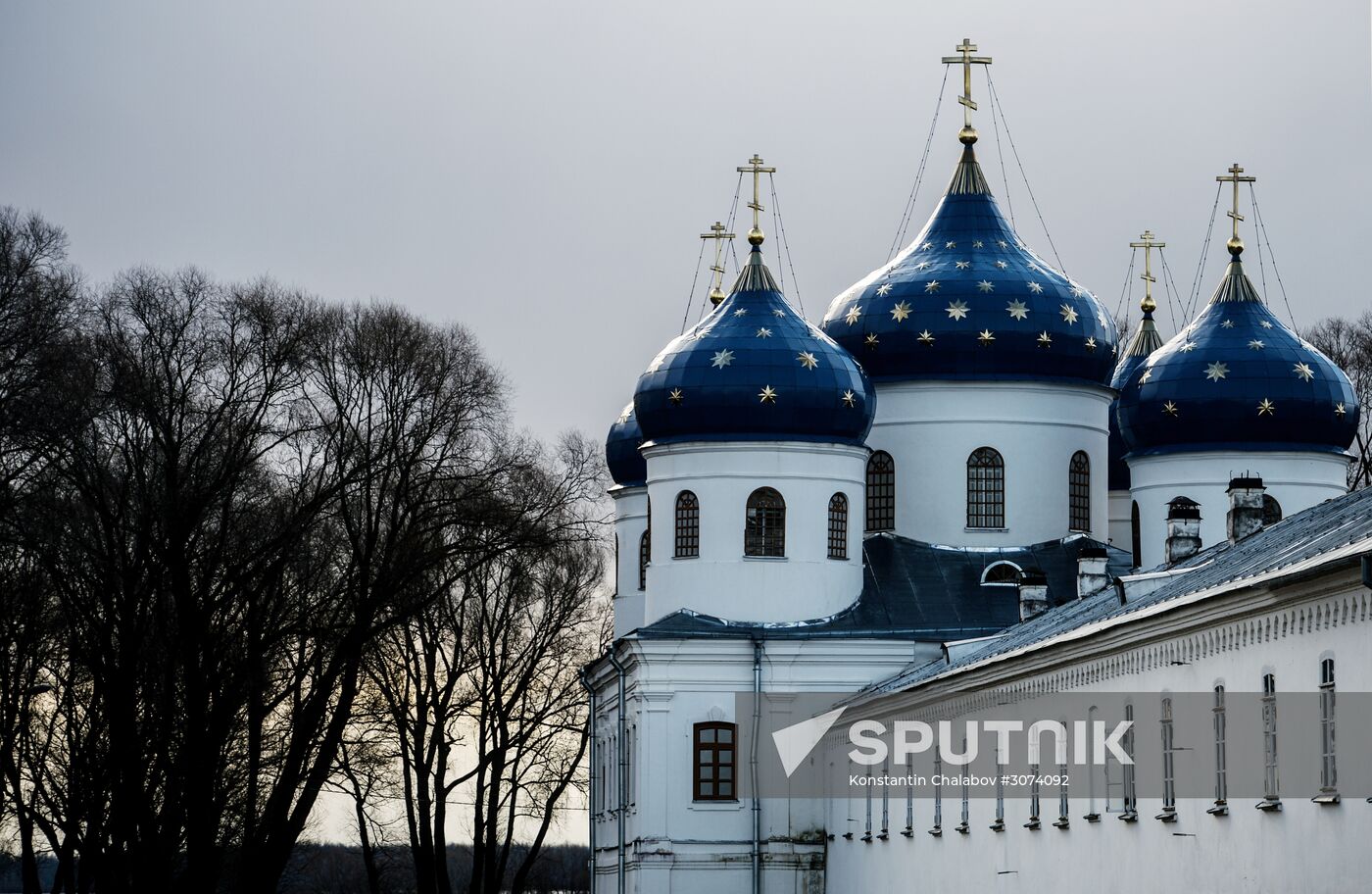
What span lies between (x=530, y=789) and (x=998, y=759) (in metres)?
26.5

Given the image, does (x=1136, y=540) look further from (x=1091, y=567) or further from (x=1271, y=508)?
(x=1091, y=567)

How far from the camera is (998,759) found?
2519 centimetres

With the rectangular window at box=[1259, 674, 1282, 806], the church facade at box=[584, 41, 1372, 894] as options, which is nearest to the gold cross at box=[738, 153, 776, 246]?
the church facade at box=[584, 41, 1372, 894]

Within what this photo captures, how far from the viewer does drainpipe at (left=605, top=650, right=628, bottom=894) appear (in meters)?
37.6

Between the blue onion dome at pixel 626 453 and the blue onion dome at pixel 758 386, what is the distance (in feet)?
23.9

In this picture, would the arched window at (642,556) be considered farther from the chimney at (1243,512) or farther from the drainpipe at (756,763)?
the chimney at (1243,512)

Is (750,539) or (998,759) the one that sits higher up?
(750,539)

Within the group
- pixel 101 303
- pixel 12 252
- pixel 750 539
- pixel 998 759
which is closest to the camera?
pixel 998 759

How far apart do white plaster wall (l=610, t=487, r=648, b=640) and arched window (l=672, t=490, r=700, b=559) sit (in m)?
6.71

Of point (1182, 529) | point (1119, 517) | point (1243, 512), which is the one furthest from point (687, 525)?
point (1243, 512)

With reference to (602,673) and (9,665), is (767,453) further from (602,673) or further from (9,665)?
(9,665)

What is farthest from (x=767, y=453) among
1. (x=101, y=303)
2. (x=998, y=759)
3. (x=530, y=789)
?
(x=530, y=789)

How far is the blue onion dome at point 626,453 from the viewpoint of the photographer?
149ft

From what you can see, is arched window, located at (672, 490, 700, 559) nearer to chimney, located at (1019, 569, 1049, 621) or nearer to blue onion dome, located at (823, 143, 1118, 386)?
blue onion dome, located at (823, 143, 1118, 386)
